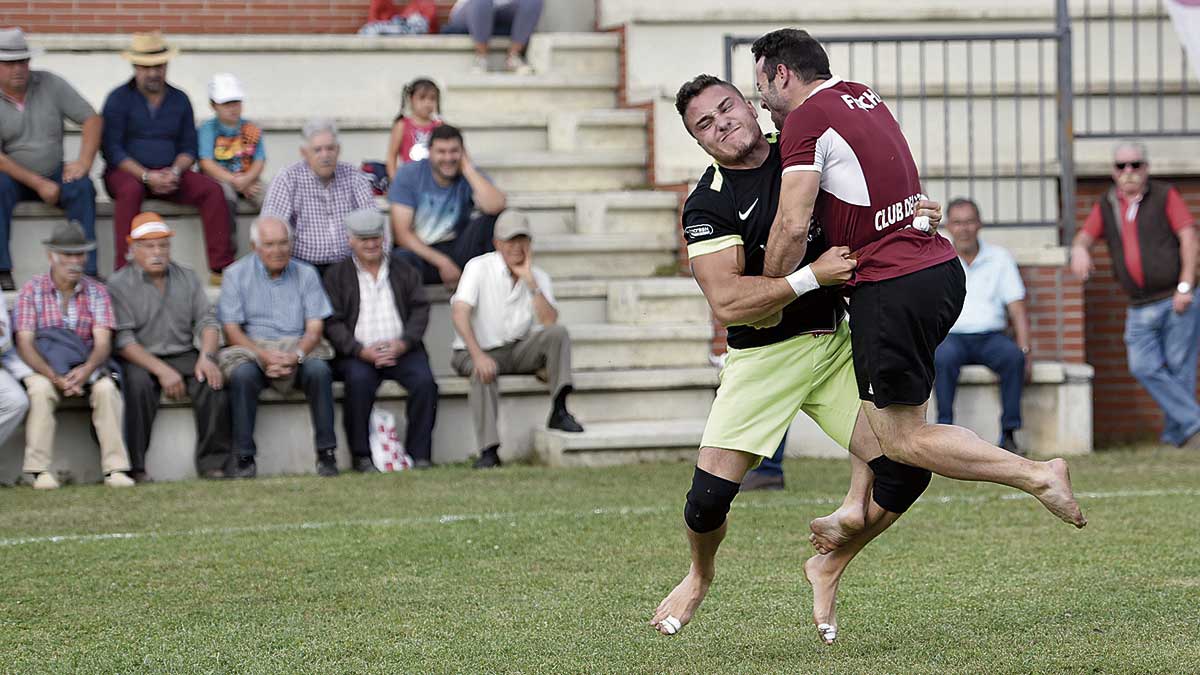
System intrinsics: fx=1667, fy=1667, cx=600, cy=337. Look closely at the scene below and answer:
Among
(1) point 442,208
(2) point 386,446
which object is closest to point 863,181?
(2) point 386,446

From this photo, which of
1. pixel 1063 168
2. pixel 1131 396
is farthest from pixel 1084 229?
pixel 1131 396

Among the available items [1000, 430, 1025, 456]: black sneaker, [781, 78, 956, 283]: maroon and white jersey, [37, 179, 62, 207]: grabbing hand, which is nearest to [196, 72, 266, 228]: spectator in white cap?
[37, 179, 62, 207]: grabbing hand

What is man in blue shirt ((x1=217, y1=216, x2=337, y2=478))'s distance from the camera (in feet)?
35.1

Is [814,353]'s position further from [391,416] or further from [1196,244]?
[1196,244]

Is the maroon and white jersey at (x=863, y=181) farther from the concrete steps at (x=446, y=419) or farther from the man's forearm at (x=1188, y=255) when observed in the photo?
the man's forearm at (x=1188, y=255)

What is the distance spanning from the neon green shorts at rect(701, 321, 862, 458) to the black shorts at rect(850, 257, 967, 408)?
40 centimetres

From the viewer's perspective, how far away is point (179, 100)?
40.2 ft

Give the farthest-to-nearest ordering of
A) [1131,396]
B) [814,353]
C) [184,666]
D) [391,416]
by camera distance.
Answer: [1131,396]
[391,416]
[814,353]
[184,666]

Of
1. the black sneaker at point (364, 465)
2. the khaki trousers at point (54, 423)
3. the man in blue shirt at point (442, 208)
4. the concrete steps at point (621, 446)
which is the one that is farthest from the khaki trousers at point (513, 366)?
the khaki trousers at point (54, 423)

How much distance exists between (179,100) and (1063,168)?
6749 millimetres

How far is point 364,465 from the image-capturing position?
10891 millimetres

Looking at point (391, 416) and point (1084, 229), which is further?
point (1084, 229)

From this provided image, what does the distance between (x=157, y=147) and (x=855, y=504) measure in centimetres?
789

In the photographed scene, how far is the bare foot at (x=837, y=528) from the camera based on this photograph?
18.3 feet
